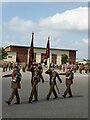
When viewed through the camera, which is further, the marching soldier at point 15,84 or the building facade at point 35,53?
the building facade at point 35,53

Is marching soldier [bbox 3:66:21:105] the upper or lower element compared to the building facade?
lower

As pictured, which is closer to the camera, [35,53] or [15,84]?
[15,84]

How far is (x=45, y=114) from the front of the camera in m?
9.50

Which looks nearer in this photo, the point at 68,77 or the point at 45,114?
the point at 45,114

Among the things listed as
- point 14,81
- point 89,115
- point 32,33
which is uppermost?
point 32,33

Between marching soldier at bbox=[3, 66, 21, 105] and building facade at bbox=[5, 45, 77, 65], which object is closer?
marching soldier at bbox=[3, 66, 21, 105]

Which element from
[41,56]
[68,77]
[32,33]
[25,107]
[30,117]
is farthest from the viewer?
[41,56]

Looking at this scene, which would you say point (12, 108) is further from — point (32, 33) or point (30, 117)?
point (32, 33)

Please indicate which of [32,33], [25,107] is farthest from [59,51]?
[25,107]

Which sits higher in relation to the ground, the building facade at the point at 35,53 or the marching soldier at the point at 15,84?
the building facade at the point at 35,53

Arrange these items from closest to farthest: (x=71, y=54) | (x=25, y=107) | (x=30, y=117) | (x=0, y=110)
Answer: (x=30, y=117) < (x=0, y=110) < (x=25, y=107) < (x=71, y=54)

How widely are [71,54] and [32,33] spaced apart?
108m

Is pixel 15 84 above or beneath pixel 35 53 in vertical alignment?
beneath

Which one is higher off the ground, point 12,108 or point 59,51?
point 59,51
